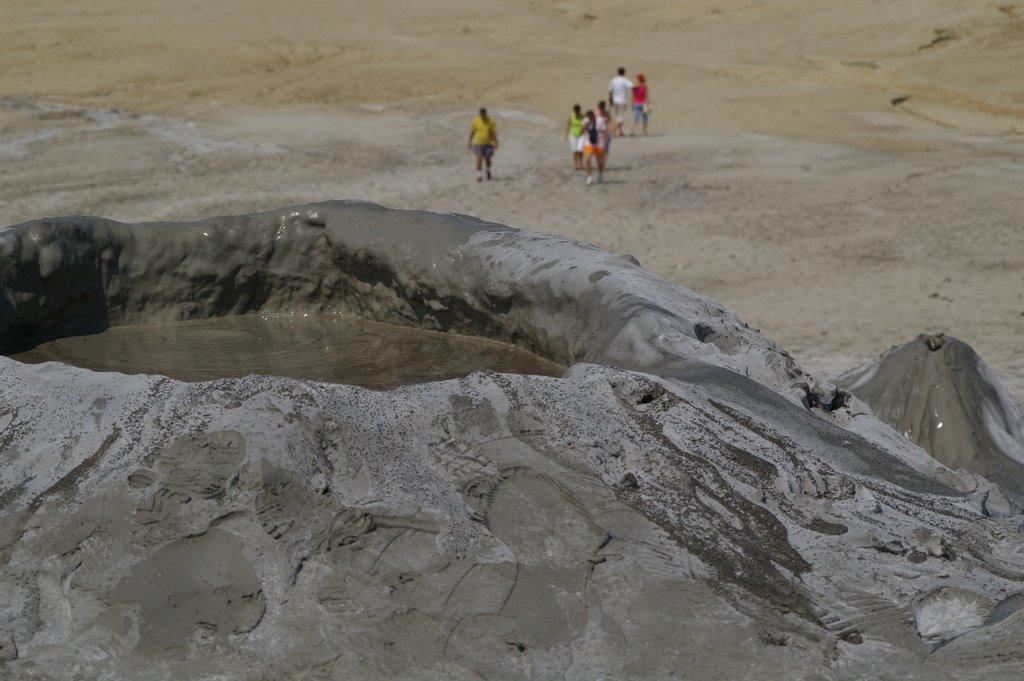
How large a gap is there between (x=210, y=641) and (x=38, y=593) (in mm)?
500

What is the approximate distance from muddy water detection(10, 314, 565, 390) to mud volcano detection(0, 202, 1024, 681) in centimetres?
150

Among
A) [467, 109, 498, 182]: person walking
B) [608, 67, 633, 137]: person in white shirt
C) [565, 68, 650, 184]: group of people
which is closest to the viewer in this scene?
[467, 109, 498, 182]: person walking

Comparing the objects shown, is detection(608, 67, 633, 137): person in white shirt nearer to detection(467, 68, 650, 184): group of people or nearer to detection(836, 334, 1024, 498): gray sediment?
detection(467, 68, 650, 184): group of people

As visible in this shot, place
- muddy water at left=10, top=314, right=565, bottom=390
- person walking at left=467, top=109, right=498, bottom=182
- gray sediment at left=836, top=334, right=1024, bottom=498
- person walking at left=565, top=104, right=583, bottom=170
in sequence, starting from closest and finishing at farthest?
muddy water at left=10, top=314, right=565, bottom=390 < gray sediment at left=836, top=334, right=1024, bottom=498 < person walking at left=467, top=109, right=498, bottom=182 < person walking at left=565, top=104, right=583, bottom=170

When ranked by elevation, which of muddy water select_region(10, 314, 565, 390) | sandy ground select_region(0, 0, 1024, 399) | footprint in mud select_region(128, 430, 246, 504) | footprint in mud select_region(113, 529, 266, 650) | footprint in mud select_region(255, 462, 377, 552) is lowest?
sandy ground select_region(0, 0, 1024, 399)

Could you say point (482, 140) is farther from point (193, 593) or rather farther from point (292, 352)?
point (193, 593)

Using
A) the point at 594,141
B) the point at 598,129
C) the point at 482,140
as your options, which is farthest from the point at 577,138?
the point at 482,140

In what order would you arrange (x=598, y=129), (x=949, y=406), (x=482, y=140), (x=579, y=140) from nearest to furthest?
(x=949, y=406)
(x=482, y=140)
(x=598, y=129)
(x=579, y=140)

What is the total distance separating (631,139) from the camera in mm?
18969

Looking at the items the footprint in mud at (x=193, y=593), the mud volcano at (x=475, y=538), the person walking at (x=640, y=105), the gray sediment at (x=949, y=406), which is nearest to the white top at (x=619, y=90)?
the person walking at (x=640, y=105)

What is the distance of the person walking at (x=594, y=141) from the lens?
15.4 meters

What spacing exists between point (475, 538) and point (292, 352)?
101 inches

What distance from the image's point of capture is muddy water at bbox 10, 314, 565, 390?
18.9 ft

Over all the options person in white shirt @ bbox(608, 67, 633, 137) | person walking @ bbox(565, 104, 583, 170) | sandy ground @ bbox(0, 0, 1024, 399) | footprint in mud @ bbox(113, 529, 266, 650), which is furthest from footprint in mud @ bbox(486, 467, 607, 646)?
person in white shirt @ bbox(608, 67, 633, 137)
